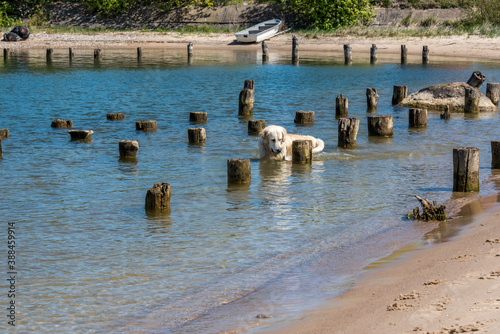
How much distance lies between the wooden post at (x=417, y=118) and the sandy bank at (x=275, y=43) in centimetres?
2899

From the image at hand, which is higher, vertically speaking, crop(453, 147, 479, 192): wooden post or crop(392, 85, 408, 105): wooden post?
crop(392, 85, 408, 105): wooden post

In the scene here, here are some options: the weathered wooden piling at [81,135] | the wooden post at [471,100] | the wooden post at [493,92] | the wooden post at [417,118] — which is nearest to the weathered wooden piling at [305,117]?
the wooden post at [417,118]

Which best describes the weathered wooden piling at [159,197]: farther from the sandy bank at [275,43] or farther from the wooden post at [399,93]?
the sandy bank at [275,43]

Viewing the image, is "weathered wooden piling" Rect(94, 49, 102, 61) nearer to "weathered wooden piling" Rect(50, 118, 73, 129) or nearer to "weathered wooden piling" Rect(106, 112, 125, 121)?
"weathered wooden piling" Rect(106, 112, 125, 121)

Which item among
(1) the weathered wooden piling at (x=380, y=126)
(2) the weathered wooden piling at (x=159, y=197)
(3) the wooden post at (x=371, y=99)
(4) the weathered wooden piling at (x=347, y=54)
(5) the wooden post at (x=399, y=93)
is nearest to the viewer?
(2) the weathered wooden piling at (x=159, y=197)

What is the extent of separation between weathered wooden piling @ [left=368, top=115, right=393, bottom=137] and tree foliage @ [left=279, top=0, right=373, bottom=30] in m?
44.5

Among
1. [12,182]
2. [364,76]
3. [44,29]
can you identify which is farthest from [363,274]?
[44,29]

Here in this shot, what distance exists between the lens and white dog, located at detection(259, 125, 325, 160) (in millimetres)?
14039

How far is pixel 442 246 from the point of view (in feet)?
29.4

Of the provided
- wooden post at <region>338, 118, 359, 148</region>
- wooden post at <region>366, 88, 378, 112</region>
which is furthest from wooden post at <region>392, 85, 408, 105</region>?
wooden post at <region>338, 118, 359, 148</region>

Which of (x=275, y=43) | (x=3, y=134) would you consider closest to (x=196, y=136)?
(x=3, y=134)

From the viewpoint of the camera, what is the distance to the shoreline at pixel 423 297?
5871 millimetres

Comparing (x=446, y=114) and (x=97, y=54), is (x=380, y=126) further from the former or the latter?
(x=97, y=54)

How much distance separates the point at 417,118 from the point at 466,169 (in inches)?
354
